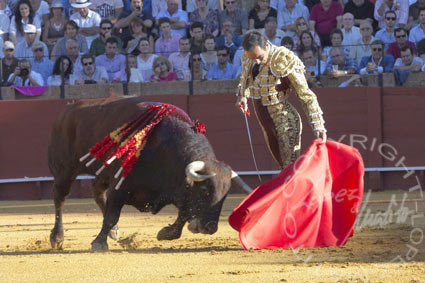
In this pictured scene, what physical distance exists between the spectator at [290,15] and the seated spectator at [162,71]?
138 cm

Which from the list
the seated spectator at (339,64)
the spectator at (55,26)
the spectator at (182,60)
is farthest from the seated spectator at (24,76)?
the seated spectator at (339,64)

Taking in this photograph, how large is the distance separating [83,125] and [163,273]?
6.12 ft

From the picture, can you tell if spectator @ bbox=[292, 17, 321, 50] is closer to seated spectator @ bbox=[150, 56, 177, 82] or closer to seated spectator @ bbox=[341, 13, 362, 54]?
seated spectator @ bbox=[341, 13, 362, 54]

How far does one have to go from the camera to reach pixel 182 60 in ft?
31.4

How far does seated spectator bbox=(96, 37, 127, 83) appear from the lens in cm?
970

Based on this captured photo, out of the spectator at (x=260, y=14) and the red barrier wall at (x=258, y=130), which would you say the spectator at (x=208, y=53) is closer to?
the red barrier wall at (x=258, y=130)

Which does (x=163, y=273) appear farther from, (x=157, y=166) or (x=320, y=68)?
(x=320, y=68)

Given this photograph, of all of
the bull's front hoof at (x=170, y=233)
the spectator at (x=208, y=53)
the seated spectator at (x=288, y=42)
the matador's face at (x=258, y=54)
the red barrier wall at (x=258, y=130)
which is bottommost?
the red barrier wall at (x=258, y=130)

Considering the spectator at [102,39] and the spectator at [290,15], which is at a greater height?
the spectator at [290,15]

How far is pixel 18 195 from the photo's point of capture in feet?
33.0

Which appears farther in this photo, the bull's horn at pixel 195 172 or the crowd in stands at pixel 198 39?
the crowd in stands at pixel 198 39

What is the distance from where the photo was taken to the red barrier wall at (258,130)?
962 cm

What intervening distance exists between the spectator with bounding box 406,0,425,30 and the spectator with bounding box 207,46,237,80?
2.07 metres

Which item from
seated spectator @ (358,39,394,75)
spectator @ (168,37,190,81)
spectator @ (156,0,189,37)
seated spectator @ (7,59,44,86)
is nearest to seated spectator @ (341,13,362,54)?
seated spectator @ (358,39,394,75)
